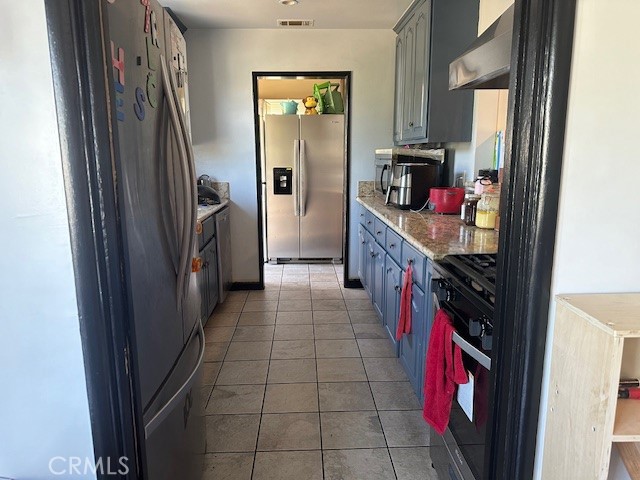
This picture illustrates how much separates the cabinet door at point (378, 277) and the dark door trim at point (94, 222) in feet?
7.54

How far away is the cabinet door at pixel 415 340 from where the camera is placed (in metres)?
2.20

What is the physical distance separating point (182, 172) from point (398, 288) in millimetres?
1604

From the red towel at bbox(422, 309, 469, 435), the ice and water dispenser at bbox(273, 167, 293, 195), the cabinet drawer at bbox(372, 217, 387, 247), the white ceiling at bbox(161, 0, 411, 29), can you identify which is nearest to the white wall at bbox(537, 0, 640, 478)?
the red towel at bbox(422, 309, 469, 435)

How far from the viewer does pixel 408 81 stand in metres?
3.60

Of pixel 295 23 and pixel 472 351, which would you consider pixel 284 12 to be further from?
pixel 472 351

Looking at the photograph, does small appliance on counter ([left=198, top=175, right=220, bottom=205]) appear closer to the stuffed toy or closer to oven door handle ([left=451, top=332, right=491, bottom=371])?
the stuffed toy

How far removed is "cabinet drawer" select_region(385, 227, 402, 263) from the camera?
2.64m

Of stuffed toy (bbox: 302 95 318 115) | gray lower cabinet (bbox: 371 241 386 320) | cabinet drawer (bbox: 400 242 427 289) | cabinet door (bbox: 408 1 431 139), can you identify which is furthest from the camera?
stuffed toy (bbox: 302 95 318 115)

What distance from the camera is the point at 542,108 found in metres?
0.91

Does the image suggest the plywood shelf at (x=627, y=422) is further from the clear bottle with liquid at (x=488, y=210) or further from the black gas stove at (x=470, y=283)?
the clear bottle with liquid at (x=488, y=210)

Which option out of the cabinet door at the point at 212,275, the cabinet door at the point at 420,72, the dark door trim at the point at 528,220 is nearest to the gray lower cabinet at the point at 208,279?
the cabinet door at the point at 212,275

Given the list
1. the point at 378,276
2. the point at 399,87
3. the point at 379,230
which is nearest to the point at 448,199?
the point at 379,230

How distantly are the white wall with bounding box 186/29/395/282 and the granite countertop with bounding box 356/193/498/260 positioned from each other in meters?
1.29

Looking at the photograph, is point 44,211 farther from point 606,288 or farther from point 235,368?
point 235,368
